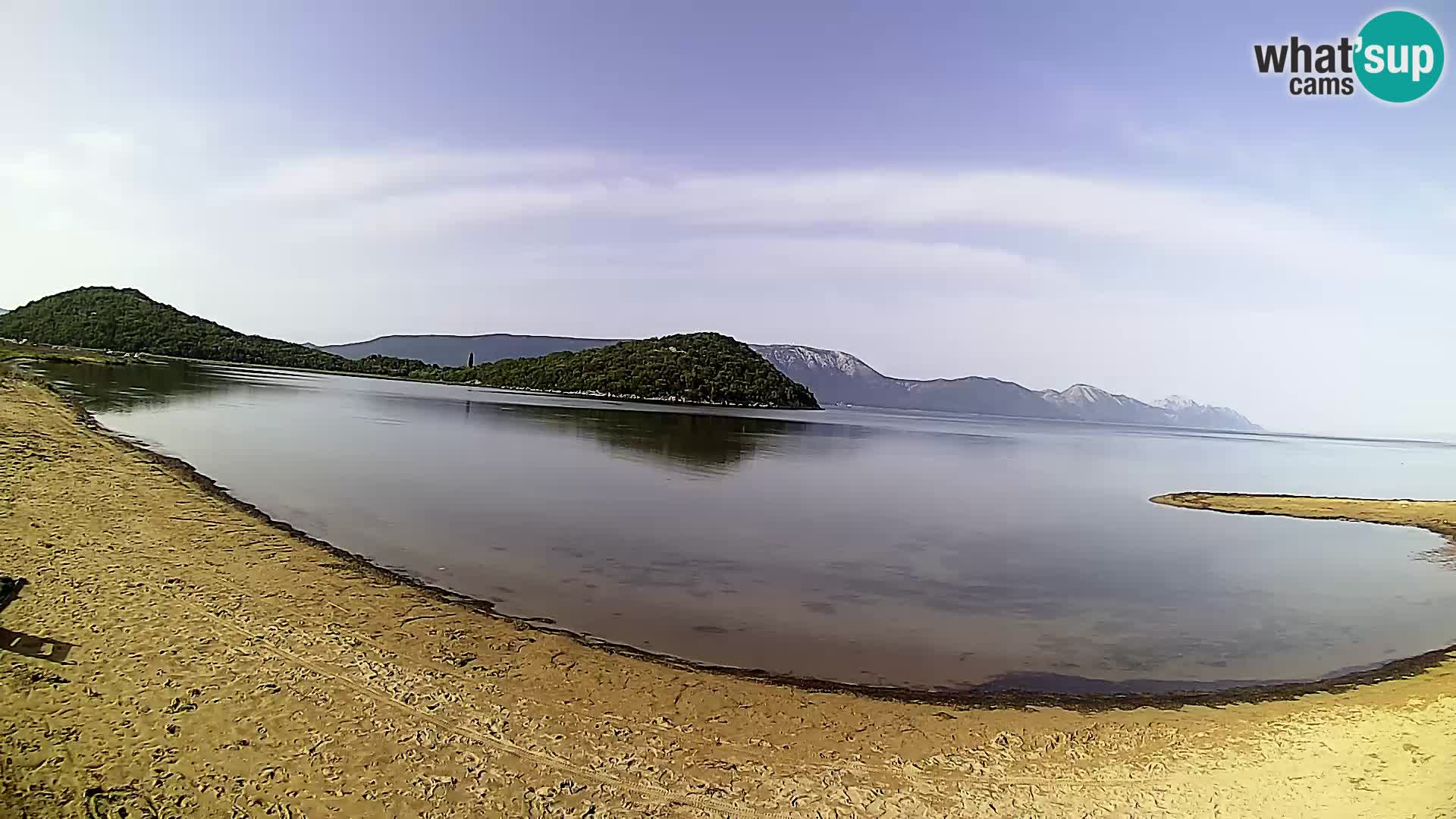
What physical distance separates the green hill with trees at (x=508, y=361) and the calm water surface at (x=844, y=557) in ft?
345

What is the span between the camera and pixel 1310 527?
2695 centimetres

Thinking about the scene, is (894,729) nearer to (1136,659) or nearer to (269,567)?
(1136,659)

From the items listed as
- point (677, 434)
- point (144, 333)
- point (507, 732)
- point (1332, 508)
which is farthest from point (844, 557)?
point (144, 333)

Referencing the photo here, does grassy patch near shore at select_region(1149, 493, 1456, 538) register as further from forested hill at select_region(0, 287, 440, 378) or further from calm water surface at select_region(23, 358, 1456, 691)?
forested hill at select_region(0, 287, 440, 378)

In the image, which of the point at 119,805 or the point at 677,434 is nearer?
the point at 119,805

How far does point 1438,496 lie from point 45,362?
335 ft

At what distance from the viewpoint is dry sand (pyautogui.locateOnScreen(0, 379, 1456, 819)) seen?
18.5 ft

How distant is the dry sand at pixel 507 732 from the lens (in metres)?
5.62

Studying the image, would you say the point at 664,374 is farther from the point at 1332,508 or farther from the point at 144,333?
the point at 1332,508

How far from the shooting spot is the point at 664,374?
145500 millimetres

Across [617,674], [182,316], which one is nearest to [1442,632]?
[617,674]

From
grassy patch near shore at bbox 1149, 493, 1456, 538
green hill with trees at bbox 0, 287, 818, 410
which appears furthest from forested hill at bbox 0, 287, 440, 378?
grassy patch near shore at bbox 1149, 493, 1456, 538

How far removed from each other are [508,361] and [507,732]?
18365 centimetres

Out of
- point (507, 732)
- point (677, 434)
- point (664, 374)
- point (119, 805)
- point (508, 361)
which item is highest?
point (508, 361)
